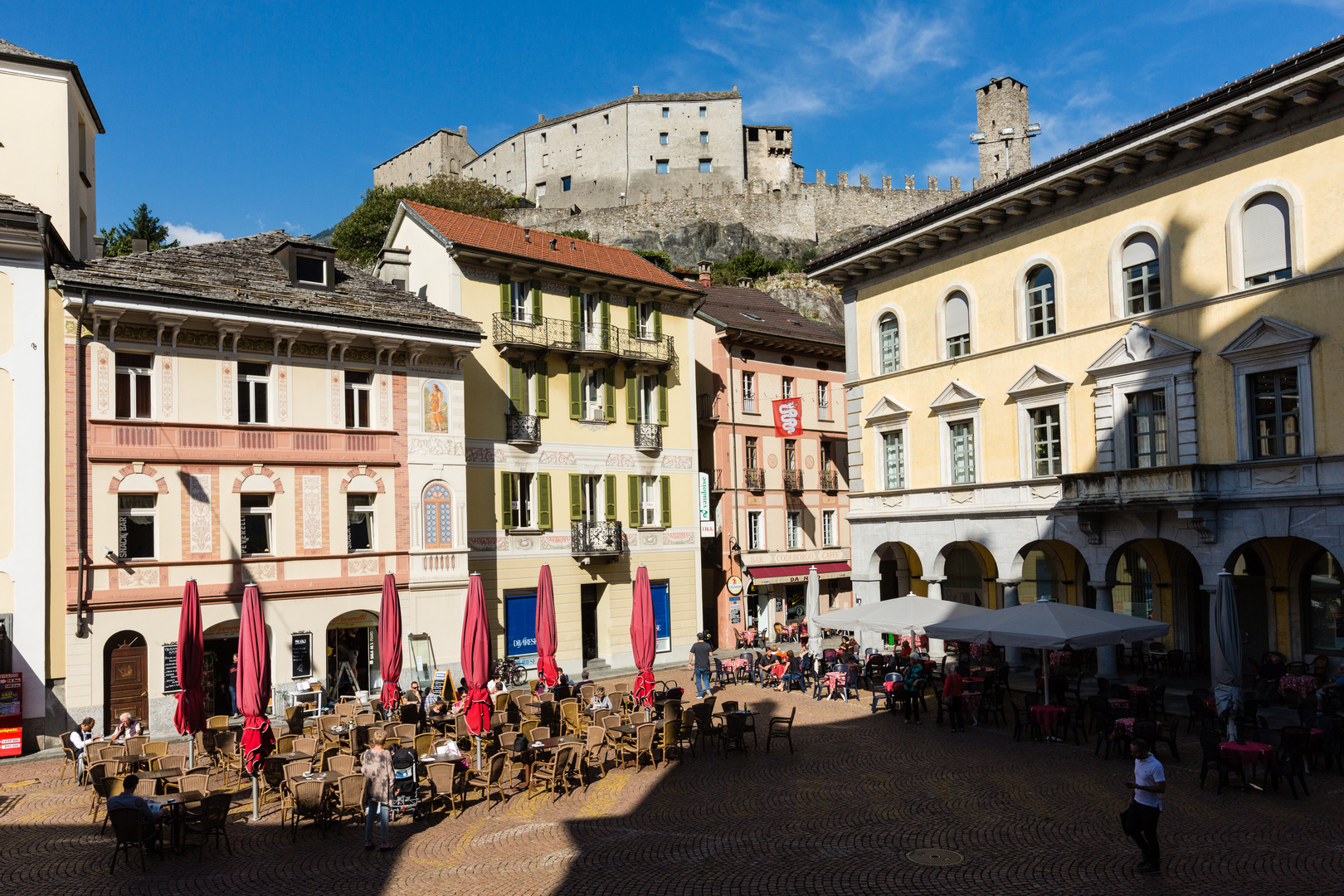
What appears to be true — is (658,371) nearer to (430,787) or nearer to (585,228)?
(430,787)

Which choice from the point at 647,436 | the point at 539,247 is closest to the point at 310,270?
the point at 539,247

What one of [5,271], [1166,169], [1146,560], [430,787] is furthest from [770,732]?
[5,271]

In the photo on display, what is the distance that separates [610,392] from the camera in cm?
3294

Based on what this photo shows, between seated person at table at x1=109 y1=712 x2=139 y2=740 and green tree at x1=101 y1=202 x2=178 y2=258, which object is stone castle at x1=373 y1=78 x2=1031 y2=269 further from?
seated person at table at x1=109 y1=712 x2=139 y2=740

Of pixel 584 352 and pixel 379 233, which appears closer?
pixel 584 352

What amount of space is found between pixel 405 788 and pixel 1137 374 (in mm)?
18809

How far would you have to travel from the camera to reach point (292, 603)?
80.4 feet

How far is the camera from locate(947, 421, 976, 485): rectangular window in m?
27.9

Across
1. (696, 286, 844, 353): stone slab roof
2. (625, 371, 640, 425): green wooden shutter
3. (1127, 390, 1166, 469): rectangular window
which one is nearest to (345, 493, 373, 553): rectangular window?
(625, 371, 640, 425): green wooden shutter

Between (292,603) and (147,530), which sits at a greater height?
(147,530)

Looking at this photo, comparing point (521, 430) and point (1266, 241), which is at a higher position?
point (1266, 241)

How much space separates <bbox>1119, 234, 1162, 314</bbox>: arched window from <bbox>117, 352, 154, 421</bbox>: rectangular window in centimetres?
2326

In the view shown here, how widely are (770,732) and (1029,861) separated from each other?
7255mm

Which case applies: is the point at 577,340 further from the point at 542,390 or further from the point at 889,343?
the point at 889,343
